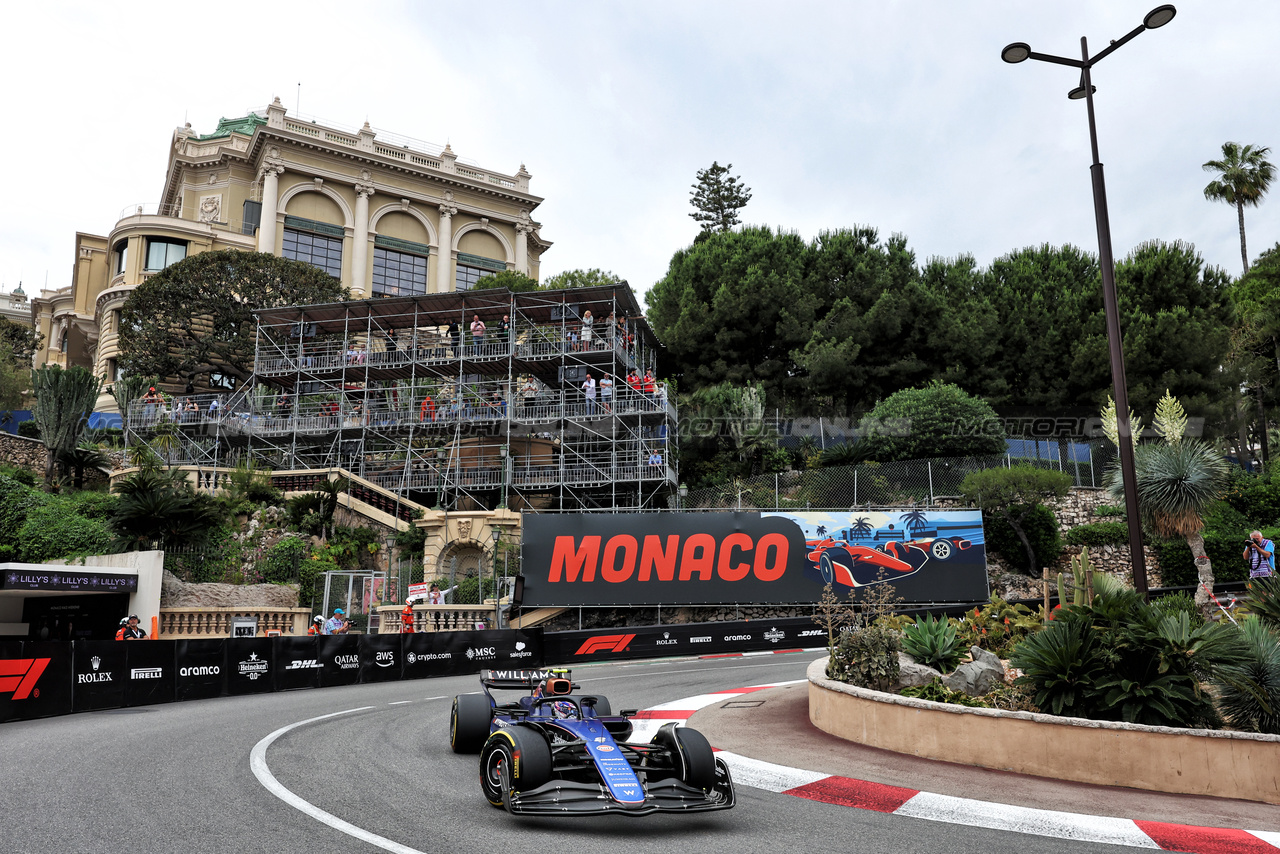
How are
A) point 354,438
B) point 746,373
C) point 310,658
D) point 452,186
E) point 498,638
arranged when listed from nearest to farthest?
1. point 310,658
2. point 498,638
3. point 354,438
4. point 746,373
5. point 452,186

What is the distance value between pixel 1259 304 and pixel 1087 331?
38.2 ft

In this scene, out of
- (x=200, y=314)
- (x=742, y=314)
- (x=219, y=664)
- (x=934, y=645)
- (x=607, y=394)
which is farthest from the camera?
(x=200, y=314)

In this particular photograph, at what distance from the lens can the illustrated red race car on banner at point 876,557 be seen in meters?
28.2

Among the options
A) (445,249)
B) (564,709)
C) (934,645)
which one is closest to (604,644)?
(934,645)

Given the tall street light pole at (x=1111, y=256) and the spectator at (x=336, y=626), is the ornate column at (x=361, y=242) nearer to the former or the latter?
the spectator at (x=336, y=626)

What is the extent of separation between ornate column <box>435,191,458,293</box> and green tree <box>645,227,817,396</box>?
21.1m

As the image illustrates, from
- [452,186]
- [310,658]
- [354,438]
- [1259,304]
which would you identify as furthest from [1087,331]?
[452,186]

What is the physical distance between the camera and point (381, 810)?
6996 millimetres

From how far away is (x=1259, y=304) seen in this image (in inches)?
1834

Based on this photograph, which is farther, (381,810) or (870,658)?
(870,658)

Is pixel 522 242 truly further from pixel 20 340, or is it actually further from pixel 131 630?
pixel 131 630

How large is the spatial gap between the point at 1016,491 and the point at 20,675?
29.6 meters

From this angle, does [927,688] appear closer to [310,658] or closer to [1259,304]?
[310,658]

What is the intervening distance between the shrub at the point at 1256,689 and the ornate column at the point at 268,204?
58.8m
